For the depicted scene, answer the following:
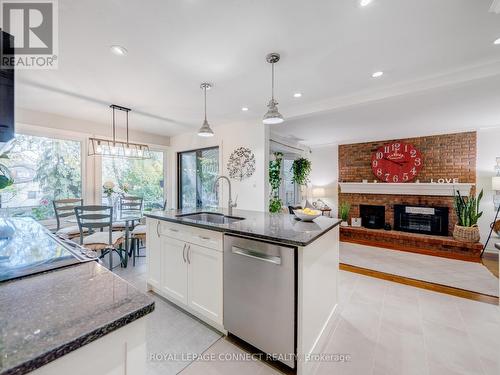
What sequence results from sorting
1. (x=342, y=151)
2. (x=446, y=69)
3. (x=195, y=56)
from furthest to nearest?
(x=342, y=151) < (x=446, y=69) < (x=195, y=56)

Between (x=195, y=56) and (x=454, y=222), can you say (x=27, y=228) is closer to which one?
(x=195, y=56)

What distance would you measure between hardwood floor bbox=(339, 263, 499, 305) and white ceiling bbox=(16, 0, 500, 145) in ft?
7.79

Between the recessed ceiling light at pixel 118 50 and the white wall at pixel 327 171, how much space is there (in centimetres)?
534

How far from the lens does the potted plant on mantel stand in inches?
159

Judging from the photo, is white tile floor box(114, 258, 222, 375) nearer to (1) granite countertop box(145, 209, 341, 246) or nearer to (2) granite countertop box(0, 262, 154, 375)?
(1) granite countertop box(145, 209, 341, 246)

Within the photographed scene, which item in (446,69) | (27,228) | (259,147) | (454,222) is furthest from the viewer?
(454,222)

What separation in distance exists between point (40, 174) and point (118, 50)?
9.49 ft

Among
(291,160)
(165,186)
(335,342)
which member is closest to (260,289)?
(335,342)

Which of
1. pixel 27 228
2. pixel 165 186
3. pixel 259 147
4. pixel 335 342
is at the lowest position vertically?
pixel 335 342

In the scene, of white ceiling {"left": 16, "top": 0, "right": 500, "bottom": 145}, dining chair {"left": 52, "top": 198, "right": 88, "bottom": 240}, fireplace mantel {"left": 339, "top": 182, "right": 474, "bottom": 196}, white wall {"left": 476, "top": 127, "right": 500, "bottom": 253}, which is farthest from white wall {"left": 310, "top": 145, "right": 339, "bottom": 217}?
dining chair {"left": 52, "top": 198, "right": 88, "bottom": 240}

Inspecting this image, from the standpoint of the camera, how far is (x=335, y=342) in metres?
1.81

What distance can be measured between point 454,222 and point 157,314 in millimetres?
5774

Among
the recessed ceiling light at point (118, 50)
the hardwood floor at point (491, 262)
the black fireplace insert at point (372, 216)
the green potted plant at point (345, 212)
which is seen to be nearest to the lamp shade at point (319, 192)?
the green potted plant at point (345, 212)

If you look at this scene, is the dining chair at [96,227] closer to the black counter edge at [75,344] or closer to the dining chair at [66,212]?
the dining chair at [66,212]
